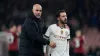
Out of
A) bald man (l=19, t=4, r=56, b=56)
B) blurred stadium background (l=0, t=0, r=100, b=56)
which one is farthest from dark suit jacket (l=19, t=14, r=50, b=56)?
blurred stadium background (l=0, t=0, r=100, b=56)

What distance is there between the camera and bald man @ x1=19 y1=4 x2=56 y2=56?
746cm

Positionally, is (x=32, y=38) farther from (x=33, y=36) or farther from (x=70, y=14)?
(x=70, y=14)

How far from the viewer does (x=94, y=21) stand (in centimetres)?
1952

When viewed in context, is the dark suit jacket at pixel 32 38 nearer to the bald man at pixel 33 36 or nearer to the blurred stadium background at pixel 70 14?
the bald man at pixel 33 36

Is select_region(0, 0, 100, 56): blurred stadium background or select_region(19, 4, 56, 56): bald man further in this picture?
select_region(0, 0, 100, 56): blurred stadium background

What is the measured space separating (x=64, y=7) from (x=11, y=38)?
16.4 feet

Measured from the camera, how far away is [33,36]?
7.45 meters

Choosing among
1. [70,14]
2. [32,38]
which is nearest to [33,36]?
[32,38]

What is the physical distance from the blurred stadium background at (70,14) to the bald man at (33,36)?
11.4 meters

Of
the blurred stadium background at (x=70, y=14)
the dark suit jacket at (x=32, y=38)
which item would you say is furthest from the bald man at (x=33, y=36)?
the blurred stadium background at (x=70, y=14)

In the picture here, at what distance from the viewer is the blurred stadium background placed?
19.4 m

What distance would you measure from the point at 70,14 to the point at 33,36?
40.4 feet

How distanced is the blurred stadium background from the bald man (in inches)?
450

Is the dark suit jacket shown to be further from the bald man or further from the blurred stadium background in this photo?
the blurred stadium background
